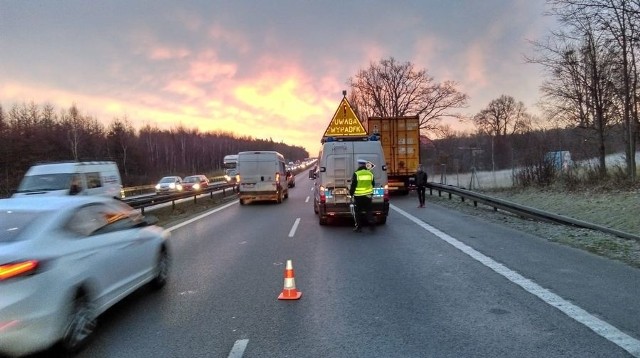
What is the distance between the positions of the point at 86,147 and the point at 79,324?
78489 millimetres

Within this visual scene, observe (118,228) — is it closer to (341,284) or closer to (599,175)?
(341,284)

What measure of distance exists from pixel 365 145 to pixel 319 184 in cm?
187

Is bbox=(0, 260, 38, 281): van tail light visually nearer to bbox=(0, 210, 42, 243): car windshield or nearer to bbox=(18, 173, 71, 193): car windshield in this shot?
bbox=(0, 210, 42, 243): car windshield

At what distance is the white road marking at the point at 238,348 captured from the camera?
15.4ft

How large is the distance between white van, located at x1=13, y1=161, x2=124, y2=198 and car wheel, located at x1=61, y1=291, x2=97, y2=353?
36.4 feet

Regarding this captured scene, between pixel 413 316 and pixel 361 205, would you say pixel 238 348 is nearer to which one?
pixel 413 316

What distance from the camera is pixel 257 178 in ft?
82.5

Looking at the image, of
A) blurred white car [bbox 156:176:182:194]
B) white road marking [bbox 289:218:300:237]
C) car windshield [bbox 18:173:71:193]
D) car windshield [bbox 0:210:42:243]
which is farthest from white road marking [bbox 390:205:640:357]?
blurred white car [bbox 156:176:182:194]

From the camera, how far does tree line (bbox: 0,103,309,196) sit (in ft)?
191

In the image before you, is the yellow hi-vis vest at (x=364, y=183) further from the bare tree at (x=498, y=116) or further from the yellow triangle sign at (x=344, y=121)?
the bare tree at (x=498, y=116)

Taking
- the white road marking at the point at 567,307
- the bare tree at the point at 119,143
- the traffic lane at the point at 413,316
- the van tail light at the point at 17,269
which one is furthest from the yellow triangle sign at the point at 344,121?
the bare tree at the point at 119,143

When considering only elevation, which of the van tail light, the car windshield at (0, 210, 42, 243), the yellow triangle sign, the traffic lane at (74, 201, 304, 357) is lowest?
the traffic lane at (74, 201, 304, 357)

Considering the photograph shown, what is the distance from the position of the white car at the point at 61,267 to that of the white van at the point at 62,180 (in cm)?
1015

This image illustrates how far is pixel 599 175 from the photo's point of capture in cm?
2109
